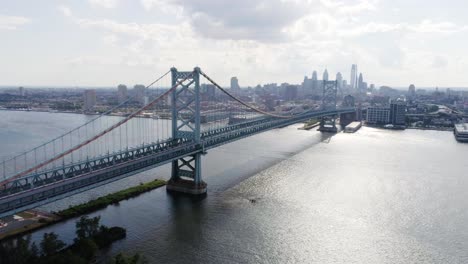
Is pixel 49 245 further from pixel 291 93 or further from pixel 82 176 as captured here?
pixel 291 93

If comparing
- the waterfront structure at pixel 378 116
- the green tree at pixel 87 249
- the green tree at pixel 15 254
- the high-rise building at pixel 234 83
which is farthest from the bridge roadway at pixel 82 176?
the high-rise building at pixel 234 83

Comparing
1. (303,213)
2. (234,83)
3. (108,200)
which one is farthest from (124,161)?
(234,83)

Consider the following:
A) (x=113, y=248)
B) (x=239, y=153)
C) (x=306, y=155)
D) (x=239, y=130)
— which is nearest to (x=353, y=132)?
(x=306, y=155)

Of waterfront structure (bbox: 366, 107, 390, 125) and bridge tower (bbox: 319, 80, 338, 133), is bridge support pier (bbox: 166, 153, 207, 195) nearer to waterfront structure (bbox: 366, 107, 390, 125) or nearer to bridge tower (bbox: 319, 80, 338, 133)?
bridge tower (bbox: 319, 80, 338, 133)

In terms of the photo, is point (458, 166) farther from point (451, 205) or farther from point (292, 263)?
point (292, 263)

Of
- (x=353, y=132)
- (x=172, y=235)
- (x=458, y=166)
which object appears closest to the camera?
(x=172, y=235)

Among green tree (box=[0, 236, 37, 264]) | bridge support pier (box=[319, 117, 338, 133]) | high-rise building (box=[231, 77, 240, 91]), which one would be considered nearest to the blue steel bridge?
green tree (box=[0, 236, 37, 264])
